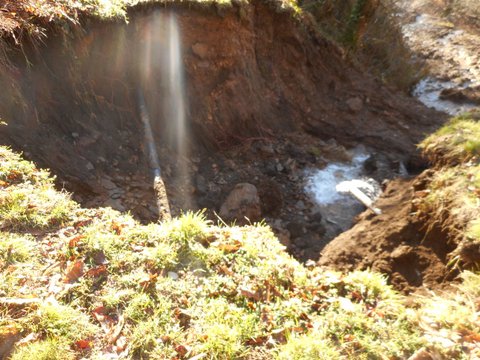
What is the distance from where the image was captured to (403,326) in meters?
2.54

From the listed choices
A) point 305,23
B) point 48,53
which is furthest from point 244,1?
point 48,53

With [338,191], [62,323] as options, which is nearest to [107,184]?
[62,323]

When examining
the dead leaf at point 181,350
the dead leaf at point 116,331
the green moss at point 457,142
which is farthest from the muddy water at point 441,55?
the dead leaf at point 116,331

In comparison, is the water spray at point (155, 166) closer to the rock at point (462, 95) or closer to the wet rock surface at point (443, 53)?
the wet rock surface at point (443, 53)

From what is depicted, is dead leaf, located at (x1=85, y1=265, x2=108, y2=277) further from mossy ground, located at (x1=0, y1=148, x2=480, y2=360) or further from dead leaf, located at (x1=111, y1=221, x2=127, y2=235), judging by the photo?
dead leaf, located at (x1=111, y1=221, x2=127, y2=235)

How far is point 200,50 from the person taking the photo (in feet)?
22.1

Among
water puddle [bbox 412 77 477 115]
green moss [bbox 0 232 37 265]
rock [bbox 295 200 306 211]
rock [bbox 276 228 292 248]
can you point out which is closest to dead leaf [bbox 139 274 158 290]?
green moss [bbox 0 232 37 265]

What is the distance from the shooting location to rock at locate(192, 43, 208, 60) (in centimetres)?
665

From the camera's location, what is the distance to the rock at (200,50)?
6652 millimetres

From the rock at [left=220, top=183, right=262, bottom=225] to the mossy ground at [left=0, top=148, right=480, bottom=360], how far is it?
6.96 ft

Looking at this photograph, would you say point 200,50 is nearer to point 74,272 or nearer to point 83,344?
point 74,272

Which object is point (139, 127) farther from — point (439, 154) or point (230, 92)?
point (439, 154)

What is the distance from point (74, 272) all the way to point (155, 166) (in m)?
2.98

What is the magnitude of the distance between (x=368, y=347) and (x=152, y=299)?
1.69m
